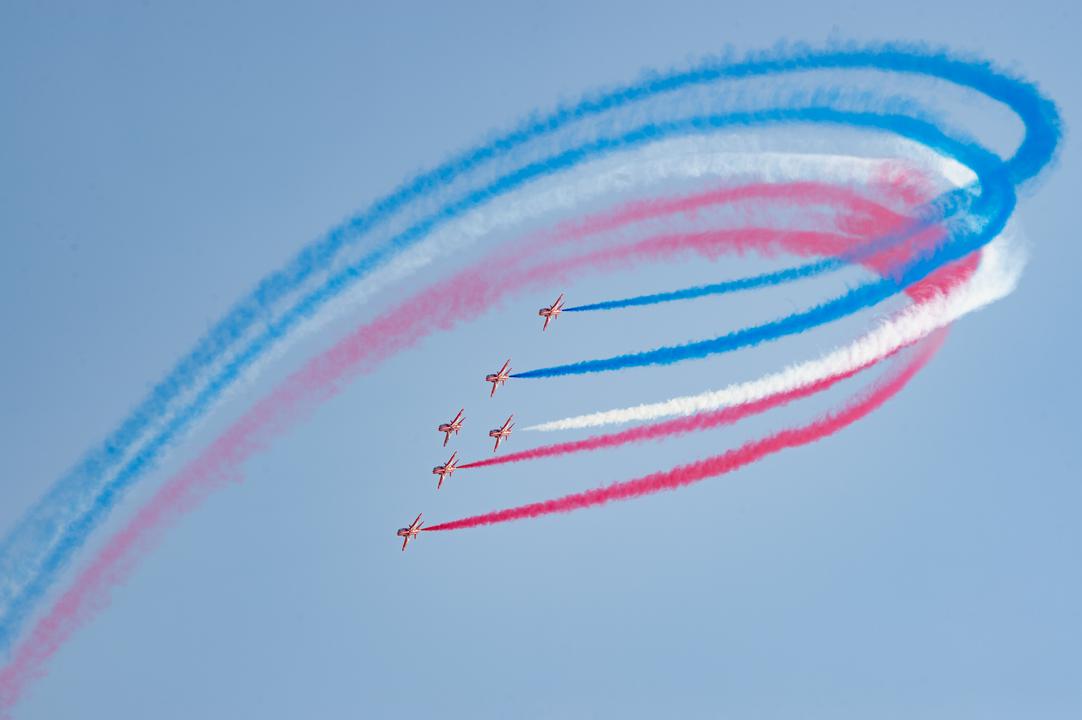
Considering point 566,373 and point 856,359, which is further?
point 566,373

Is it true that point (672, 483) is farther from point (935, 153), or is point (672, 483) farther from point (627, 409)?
point (935, 153)

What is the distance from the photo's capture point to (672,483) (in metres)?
36.2

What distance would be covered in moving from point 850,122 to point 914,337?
5.41 metres

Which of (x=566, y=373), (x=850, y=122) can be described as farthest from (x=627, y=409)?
→ (x=850, y=122)

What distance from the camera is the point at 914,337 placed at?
115 feet

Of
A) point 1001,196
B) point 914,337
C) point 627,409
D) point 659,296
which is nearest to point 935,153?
point 1001,196

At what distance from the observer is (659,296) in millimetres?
35688

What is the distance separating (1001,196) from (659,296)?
8136 millimetres

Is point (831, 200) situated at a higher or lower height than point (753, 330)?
higher

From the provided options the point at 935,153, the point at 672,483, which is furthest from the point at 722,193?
the point at 672,483

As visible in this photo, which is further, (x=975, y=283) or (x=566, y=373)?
(x=566, y=373)

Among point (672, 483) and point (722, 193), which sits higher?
point (722, 193)

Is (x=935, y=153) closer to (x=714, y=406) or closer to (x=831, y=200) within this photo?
(x=831, y=200)

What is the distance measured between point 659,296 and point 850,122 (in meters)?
6.04
